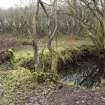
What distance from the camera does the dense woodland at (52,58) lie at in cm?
846

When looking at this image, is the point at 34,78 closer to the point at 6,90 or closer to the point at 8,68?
the point at 6,90

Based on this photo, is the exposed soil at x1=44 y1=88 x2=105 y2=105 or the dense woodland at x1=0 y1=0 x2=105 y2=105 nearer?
the exposed soil at x1=44 y1=88 x2=105 y2=105

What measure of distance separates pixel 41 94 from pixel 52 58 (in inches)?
103

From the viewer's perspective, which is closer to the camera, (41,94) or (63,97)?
(63,97)

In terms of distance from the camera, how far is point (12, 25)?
23.4 meters

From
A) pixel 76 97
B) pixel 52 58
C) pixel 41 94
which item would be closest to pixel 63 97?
pixel 76 97

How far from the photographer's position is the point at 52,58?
10812 mm

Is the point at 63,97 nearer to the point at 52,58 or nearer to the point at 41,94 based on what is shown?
the point at 41,94

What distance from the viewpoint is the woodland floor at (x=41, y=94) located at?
773 centimetres

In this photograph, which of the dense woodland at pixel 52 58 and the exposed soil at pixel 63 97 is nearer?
the exposed soil at pixel 63 97

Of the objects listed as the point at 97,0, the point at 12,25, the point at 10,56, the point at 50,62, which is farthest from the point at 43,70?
the point at 12,25

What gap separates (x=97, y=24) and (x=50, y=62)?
6.67m

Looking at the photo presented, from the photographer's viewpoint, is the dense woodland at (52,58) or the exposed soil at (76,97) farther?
the dense woodland at (52,58)

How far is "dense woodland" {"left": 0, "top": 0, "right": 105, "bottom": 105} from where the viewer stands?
27.8 ft
